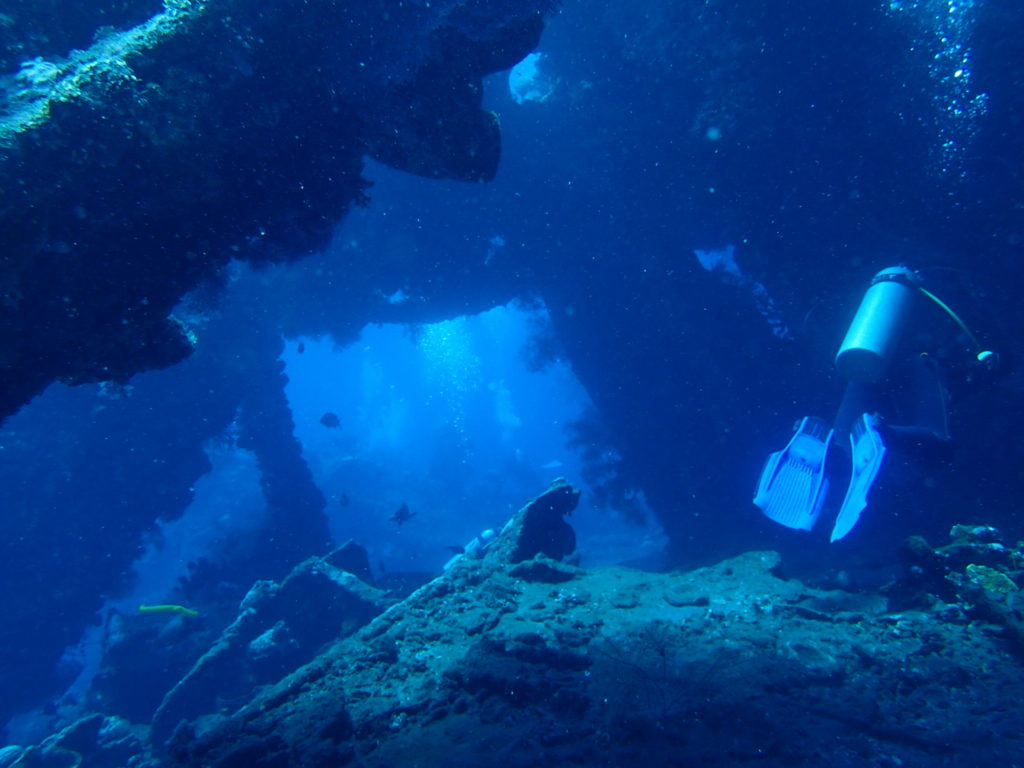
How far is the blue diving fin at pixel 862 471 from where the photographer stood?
17.3 ft

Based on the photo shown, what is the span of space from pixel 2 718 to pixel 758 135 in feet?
79.9

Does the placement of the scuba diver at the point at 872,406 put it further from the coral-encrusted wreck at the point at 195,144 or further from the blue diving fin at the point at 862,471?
the coral-encrusted wreck at the point at 195,144

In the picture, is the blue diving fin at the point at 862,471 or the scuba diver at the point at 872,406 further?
the scuba diver at the point at 872,406

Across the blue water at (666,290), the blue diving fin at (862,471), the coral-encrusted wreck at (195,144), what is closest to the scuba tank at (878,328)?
the blue water at (666,290)

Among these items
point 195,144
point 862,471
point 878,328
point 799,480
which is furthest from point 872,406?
point 195,144

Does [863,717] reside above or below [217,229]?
below

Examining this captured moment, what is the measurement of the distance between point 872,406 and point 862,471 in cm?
189

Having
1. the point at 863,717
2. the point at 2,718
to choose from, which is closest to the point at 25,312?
the point at 863,717

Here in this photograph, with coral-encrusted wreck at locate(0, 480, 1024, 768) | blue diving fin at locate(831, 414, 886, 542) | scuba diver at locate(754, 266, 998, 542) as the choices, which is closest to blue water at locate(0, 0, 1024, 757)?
scuba diver at locate(754, 266, 998, 542)

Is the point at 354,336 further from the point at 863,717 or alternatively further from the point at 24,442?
the point at 863,717

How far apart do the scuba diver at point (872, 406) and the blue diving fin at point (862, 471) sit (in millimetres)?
17

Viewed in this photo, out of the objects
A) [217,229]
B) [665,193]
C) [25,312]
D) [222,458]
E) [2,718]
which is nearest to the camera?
[25,312]

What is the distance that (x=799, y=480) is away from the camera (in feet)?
22.0

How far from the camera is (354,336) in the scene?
1722 centimetres
